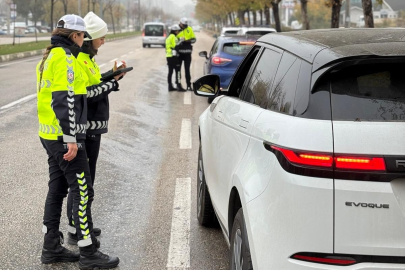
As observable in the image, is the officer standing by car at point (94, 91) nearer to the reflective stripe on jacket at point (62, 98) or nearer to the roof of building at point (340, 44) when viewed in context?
the reflective stripe on jacket at point (62, 98)

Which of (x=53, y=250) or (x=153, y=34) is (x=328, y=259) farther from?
(x=153, y=34)

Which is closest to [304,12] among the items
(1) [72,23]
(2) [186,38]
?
(2) [186,38]

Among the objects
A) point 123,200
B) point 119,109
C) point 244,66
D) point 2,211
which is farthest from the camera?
point 119,109

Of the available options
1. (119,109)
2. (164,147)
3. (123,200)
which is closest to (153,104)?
(119,109)

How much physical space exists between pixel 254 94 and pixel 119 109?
30.2ft

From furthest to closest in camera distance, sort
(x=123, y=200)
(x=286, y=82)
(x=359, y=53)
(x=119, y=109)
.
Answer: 1. (x=119, y=109)
2. (x=123, y=200)
3. (x=286, y=82)
4. (x=359, y=53)

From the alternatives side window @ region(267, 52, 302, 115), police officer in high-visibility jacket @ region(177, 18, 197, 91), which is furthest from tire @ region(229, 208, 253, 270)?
police officer in high-visibility jacket @ region(177, 18, 197, 91)

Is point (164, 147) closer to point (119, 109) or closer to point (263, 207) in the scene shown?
point (119, 109)

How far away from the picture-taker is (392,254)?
2.46 meters

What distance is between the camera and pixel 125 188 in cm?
652

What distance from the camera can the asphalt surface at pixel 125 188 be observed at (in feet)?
15.2

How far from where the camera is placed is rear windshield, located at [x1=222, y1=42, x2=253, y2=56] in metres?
13.3

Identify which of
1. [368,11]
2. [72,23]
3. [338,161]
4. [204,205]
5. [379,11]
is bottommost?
[204,205]

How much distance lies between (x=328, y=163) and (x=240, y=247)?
87 centimetres
